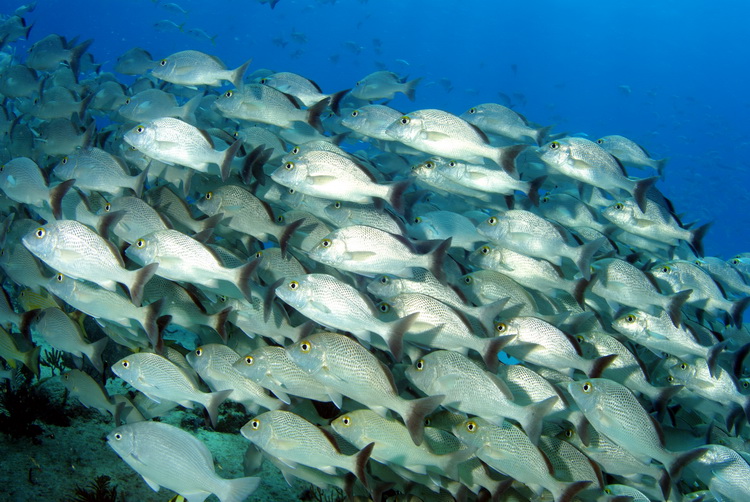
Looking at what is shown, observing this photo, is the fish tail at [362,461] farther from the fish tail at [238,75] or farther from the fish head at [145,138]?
the fish tail at [238,75]

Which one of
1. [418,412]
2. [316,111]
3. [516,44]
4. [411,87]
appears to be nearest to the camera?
[418,412]

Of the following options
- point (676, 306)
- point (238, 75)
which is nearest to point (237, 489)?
point (676, 306)

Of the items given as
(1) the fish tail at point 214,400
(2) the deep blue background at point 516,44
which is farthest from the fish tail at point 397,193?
(2) the deep blue background at point 516,44

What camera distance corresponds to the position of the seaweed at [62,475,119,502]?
3625 millimetres

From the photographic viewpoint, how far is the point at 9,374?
4.05 meters

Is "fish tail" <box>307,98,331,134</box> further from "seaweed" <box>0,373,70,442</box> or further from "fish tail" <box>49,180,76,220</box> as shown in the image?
"seaweed" <box>0,373,70,442</box>

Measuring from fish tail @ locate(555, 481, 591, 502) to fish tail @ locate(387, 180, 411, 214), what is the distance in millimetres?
2270

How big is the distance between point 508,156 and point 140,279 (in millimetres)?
3052

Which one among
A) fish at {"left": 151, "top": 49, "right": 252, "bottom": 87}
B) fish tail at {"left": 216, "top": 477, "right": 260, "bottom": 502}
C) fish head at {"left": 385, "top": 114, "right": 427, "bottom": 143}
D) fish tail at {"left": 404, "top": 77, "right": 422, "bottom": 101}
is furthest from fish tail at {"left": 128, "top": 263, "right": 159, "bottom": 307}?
fish tail at {"left": 404, "top": 77, "right": 422, "bottom": 101}

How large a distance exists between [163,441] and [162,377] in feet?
1.51

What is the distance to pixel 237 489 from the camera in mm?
2879

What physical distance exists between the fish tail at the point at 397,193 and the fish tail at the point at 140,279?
1.79 meters

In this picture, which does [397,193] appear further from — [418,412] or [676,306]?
[676,306]

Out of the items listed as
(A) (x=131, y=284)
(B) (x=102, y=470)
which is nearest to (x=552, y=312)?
(A) (x=131, y=284)
